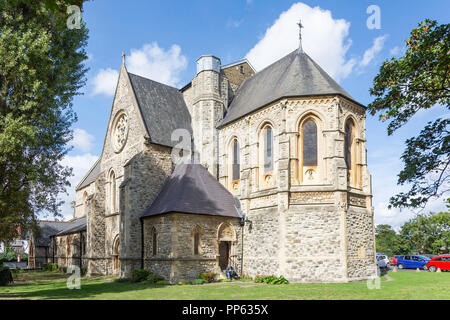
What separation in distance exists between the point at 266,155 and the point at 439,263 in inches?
703

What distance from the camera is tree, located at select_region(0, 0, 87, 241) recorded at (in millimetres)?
15984

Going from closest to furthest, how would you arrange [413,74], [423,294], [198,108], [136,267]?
1. [413,74]
2. [423,294]
3. [136,267]
4. [198,108]

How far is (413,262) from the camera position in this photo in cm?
3338

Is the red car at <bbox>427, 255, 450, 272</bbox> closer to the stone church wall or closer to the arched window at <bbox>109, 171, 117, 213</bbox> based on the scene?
the stone church wall

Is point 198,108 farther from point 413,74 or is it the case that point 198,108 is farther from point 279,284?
point 413,74

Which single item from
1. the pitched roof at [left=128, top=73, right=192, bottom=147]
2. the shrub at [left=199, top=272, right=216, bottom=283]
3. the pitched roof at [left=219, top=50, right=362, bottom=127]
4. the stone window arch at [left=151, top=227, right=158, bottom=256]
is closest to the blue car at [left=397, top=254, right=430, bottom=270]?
the pitched roof at [left=219, top=50, right=362, bottom=127]

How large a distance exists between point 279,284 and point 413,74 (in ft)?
42.8

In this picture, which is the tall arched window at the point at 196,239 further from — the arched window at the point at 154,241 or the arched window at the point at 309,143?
the arched window at the point at 309,143

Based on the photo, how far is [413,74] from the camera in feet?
35.9

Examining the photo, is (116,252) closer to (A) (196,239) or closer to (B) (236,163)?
(A) (196,239)

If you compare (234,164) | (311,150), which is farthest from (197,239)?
(311,150)

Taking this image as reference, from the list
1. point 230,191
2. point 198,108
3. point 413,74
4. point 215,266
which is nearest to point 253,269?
point 215,266

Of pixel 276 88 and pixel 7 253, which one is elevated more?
pixel 276 88

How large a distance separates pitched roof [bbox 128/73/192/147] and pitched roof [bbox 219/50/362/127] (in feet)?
12.1
